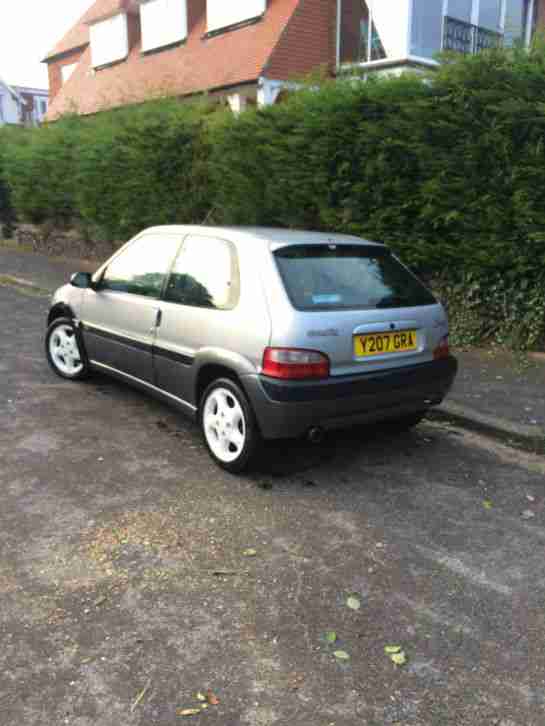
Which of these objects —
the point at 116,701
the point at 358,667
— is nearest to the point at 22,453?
the point at 116,701

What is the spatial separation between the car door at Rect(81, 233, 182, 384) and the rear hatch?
4.15 feet

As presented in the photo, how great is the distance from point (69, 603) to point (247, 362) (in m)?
1.82

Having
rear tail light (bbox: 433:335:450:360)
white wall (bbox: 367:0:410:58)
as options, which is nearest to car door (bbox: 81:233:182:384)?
rear tail light (bbox: 433:335:450:360)

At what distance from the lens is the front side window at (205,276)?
4664 mm

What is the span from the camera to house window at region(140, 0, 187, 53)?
2272cm

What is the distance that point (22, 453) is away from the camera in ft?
Answer: 16.1

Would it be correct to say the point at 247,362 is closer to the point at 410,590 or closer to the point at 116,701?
the point at 410,590

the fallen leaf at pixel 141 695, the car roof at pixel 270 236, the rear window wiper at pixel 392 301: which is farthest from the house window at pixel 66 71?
the fallen leaf at pixel 141 695

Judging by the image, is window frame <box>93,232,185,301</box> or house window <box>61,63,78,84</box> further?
house window <box>61,63,78,84</box>

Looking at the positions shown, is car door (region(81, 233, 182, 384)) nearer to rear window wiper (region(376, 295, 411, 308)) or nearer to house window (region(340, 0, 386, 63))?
rear window wiper (region(376, 295, 411, 308))

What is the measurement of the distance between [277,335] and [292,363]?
0.19m

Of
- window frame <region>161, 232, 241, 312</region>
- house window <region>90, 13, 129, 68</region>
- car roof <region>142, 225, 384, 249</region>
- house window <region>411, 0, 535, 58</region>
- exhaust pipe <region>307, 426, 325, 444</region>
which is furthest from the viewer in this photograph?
house window <region>90, 13, 129, 68</region>

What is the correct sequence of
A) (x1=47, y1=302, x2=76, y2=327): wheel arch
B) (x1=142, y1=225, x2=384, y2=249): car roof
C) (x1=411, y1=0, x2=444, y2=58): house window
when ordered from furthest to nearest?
(x1=411, y1=0, x2=444, y2=58): house window, (x1=47, y1=302, x2=76, y2=327): wheel arch, (x1=142, y1=225, x2=384, y2=249): car roof

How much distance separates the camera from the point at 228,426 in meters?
4.61
